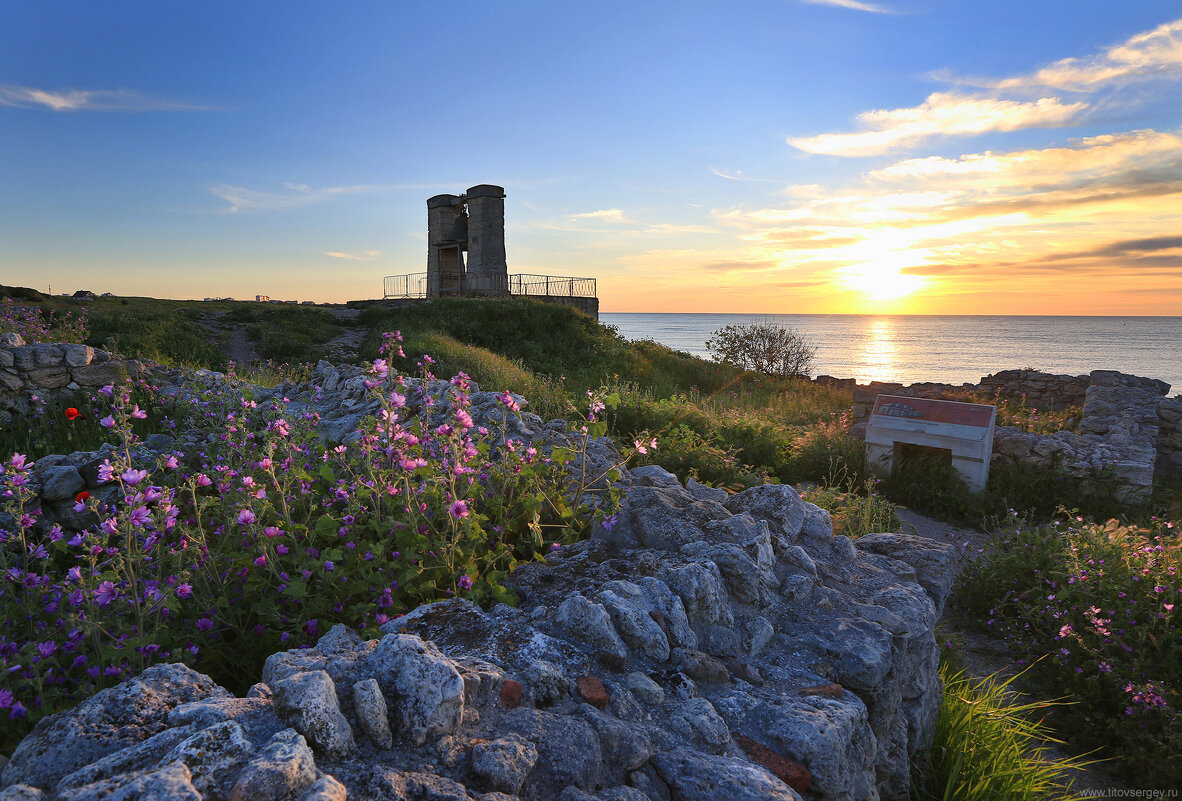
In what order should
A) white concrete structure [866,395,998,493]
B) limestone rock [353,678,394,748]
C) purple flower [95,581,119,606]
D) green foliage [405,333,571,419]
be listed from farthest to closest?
green foliage [405,333,571,419], white concrete structure [866,395,998,493], purple flower [95,581,119,606], limestone rock [353,678,394,748]

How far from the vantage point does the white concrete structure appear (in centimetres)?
816

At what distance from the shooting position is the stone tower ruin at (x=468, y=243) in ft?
102

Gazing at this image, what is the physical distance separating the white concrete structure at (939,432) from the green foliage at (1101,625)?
216 centimetres

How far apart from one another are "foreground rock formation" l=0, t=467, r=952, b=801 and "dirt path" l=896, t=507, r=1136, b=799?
1483mm

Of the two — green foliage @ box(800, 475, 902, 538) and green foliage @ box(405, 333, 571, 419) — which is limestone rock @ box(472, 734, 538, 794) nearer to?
green foliage @ box(800, 475, 902, 538)

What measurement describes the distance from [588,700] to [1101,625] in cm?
447

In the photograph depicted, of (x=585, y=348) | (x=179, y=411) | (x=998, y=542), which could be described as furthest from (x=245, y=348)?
(x=998, y=542)

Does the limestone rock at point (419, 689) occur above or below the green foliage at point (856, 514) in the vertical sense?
above

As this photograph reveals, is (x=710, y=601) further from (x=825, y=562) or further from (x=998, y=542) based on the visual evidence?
(x=998, y=542)

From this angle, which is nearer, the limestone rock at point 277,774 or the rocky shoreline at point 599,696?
the limestone rock at point 277,774

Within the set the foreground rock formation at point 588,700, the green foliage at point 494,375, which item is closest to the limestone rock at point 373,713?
the foreground rock formation at point 588,700

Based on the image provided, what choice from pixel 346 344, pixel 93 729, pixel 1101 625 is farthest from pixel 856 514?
pixel 346 344

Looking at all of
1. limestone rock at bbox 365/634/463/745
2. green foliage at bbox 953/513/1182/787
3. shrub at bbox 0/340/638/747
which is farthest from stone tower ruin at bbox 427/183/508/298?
limestone rock at bbox 365/634/463/745

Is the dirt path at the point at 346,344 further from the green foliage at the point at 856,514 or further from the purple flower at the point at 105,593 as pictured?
the purple flower at the point at 105,593
